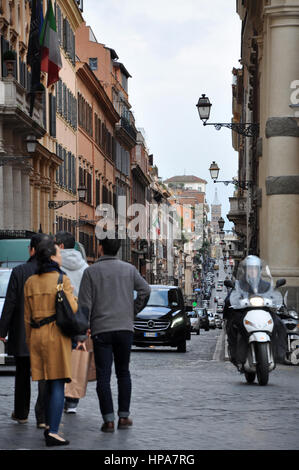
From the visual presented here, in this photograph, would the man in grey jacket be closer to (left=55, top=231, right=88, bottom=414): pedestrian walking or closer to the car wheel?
(left=55, top=231, right=88, bottom=414): pedestrian walking

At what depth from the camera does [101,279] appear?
11156mm

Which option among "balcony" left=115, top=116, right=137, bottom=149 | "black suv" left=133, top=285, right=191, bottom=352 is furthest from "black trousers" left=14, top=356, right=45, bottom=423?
"balcony" left=115, top=116, right=137, bottom=149

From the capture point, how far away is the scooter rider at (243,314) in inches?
669

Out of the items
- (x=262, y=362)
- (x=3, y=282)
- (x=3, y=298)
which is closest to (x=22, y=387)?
(x=262, y=362)

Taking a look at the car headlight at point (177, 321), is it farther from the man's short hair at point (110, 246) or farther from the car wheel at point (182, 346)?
the man's short hair at point (110, 246)

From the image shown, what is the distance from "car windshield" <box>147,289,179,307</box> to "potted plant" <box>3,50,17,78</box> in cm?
1200

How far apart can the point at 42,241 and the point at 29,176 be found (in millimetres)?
36126

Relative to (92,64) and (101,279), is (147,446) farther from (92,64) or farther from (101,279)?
(92,64)

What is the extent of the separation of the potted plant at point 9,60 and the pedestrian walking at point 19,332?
28829mm

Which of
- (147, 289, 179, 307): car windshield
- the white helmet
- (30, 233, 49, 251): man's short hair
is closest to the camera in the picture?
(30, 233, 49, 251): man's short hair

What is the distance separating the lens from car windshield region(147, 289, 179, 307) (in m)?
30.4

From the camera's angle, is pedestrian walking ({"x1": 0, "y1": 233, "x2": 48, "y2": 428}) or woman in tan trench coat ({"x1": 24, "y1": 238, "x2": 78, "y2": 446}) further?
pedestrian walking ({"x1": 0, "y1": 233, "x2": 48, "y2": 428})

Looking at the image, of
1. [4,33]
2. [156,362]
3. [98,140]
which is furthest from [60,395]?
[98,140]

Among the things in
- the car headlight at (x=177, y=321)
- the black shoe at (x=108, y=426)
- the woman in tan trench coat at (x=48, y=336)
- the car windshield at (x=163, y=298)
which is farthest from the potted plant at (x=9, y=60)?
the woman in tan trench coat at (x=48, y=336)
